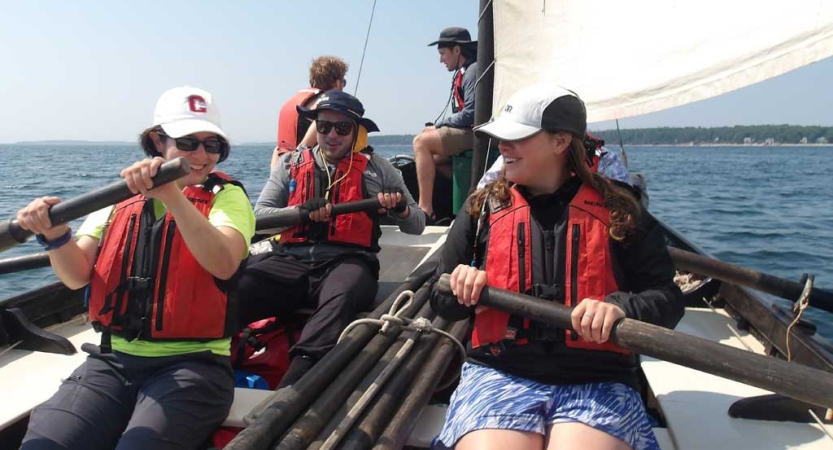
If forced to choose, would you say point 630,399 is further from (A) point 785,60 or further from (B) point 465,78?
(B) point 465,78

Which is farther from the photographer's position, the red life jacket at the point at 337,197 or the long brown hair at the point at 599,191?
the red life jacket at the point at 337,197

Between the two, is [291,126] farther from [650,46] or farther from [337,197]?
[650,46]

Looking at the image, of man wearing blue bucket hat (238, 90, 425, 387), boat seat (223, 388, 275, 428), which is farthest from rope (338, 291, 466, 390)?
boat seat (223, 388, 275, 428)

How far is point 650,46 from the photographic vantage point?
2.88 meters

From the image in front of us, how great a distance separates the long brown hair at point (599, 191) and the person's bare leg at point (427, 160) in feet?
11.5

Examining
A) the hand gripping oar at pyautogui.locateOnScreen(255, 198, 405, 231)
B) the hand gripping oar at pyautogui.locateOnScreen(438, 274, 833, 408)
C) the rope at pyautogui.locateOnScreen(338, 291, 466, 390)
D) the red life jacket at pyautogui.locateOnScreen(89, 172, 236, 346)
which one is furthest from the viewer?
the hand gripping oar at pyautogui.locateOnScreen(255, 198, 405, 231)

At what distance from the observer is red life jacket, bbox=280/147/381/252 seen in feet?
10.9

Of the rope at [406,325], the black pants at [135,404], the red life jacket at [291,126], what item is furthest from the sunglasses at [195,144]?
the red life jacket at [291,126]

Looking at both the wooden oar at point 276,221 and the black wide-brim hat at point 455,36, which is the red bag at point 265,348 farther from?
the black wide-brim hat at point 455,36

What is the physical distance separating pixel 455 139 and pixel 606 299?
3900mm

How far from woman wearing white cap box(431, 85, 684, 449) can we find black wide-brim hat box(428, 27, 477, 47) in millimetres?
3776

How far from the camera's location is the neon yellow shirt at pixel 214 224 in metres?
2.10

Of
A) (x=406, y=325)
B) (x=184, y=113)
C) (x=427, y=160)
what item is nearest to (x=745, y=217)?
(x=427, y=160)

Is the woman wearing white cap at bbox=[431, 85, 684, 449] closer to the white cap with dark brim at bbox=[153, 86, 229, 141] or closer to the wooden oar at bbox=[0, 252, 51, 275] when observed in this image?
the white cap with dark brim at bbox=[153, 86, 229, 141]
